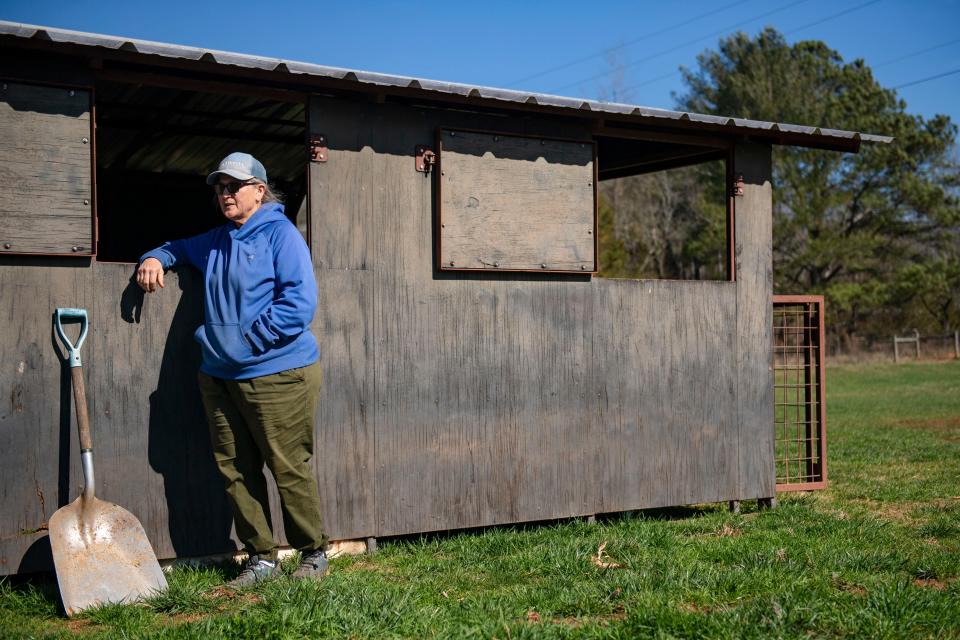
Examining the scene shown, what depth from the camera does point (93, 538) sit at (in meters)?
4.87

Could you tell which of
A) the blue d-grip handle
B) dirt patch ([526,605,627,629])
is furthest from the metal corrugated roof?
dirt patch ([526,605,627,629])

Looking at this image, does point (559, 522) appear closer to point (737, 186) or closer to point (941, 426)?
point (737, 186)

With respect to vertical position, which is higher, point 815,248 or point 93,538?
point 815,248

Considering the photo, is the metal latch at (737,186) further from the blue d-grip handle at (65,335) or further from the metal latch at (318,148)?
the blue d-grip handle at (65,335)

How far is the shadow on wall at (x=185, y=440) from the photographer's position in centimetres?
545

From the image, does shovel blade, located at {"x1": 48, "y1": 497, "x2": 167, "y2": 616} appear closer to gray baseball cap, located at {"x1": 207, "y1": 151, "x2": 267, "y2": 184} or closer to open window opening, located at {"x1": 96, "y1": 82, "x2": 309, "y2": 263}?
gray baseball cap, located at {"x1": 207, "y1": 151, "x2": 267, "y2": 184}

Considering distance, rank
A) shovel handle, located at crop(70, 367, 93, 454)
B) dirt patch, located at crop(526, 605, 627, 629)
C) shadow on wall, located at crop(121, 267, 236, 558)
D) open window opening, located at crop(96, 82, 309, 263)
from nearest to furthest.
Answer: dirt patch, located at crop(526, 605, 627, 629), shovel handle, located at crop(70, 367, 93, 454), shadow on wall, located at crop(121, 267, 236, 558), open window opening, located at crop(96, 82, 309, 263)

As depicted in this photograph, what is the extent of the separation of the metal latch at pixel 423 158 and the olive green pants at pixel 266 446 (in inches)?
61.3

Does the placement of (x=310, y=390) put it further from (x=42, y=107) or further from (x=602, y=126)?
(x=602, y=126)

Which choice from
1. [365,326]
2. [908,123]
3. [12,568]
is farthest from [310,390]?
[908,123]

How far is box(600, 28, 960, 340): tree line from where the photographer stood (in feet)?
120

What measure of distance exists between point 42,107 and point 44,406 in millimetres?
1505

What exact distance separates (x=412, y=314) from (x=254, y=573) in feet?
6.07

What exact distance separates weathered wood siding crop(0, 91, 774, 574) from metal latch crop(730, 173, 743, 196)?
0.09 meters
